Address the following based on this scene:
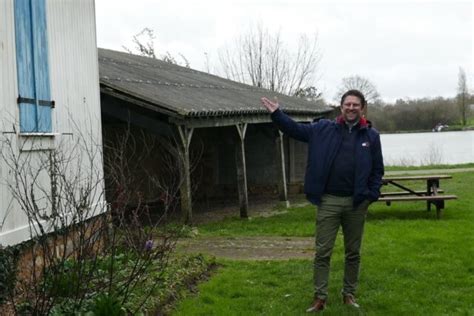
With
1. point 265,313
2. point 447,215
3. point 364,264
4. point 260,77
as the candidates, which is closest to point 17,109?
point 265,313

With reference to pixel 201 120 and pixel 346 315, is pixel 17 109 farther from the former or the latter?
pixel 201 120

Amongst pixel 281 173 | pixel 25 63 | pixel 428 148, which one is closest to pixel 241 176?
pixel 281 173

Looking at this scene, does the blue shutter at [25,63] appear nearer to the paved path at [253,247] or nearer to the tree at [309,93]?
the paved path at [253,247]

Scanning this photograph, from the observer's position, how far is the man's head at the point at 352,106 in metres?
5.46

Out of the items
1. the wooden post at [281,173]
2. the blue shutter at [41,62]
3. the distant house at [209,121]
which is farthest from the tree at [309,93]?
the blue shutter at [41,62]

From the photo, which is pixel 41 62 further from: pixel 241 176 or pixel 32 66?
pixel 241 176

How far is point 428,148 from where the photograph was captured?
37406mm

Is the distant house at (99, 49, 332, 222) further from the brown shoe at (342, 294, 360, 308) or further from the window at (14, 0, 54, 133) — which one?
the brown shoe at (342, 294, 360, 308)

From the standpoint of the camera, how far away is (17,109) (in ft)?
19.1

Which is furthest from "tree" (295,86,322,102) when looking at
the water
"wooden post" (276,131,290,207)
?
"wooden post" (276,131,290,207)

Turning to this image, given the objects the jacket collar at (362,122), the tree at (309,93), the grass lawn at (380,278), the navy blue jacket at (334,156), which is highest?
the tree at (309,93)

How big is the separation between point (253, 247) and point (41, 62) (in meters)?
4.59

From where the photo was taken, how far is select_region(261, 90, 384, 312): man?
5.46 metres

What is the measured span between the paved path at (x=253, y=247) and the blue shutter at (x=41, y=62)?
11.5 feet
